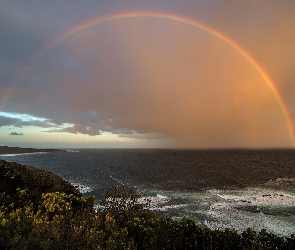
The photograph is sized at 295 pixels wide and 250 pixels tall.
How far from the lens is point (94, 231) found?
991 centimetres

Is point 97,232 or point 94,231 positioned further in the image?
point 94,231

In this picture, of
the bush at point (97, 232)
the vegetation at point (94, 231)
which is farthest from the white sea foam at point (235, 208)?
the bush at point (97, 232)

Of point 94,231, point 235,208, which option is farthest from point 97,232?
point 235,208

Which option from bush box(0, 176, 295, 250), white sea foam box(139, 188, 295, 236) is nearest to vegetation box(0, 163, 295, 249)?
bush box(0, 176, 295, 250)

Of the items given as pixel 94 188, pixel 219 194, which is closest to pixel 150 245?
pixel 219 194

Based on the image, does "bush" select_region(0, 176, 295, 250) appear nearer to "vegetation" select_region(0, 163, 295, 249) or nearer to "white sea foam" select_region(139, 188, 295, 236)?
"vegetation" select_region(0, 163, 295, 249)

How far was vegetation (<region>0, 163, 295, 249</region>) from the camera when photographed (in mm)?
8964

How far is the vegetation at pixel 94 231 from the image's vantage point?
353 inches

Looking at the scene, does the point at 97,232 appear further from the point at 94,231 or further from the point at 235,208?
the point at 235,208

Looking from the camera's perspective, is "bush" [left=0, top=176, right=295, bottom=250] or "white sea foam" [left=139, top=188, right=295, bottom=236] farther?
"white sea foam" [left=139, top=188, right=295, bottom=236]

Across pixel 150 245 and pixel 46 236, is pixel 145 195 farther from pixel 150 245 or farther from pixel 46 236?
pixel 46 236

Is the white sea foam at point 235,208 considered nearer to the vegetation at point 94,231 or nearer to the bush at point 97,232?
the vegetation at point 94,231

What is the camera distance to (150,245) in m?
12.5

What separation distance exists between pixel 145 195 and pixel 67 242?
40406 mm
